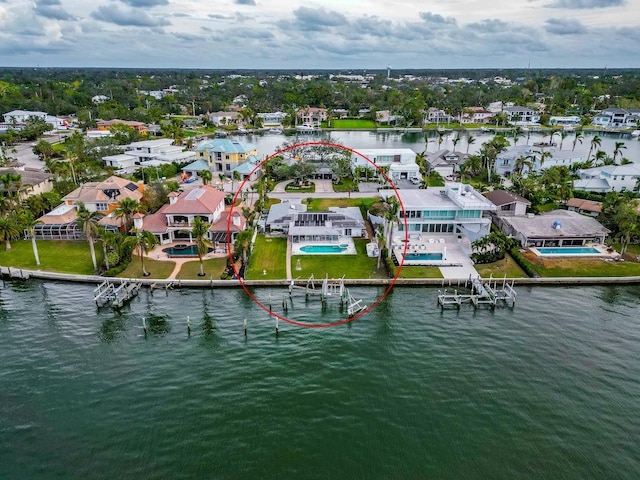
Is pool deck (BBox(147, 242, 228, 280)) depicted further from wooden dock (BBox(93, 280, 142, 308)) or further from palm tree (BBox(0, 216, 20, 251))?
palm tree (BBox(0, 216, 20, 251))

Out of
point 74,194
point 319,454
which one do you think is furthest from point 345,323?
point 74,194

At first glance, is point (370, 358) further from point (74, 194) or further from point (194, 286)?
point (74, 194)

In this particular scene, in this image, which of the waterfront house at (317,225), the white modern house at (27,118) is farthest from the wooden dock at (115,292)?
the white modern house at (27,118)

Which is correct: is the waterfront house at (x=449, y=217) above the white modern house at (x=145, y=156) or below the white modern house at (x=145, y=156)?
below

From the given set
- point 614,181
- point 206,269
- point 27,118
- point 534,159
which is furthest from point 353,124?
point 206,269

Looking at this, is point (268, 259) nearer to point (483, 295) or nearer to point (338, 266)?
point (338, 266)

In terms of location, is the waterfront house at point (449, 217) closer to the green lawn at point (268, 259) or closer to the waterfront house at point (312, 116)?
the green lawn at point (268, 259)
